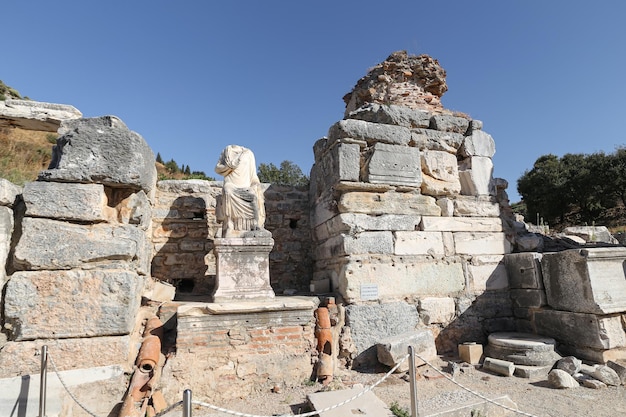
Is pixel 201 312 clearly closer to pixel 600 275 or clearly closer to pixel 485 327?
pixel 485 327

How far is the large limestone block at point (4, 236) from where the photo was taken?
103 inches

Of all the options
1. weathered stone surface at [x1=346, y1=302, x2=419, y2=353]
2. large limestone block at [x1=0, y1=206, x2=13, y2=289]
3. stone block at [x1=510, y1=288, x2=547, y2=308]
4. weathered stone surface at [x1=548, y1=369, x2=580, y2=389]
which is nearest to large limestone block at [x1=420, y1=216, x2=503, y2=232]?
stone block at [x1=510, y1=288, x2=547, y2=308]

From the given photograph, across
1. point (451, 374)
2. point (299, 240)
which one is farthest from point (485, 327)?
point (299, 240)

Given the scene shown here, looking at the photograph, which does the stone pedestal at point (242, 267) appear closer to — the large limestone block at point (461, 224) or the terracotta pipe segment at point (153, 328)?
the terracotta pipe segment at point (153, 328)

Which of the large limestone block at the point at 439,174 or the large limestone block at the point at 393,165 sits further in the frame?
the large limestone block at the point at 439,174

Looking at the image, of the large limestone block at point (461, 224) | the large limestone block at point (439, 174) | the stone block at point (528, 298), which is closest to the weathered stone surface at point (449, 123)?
the large limestone block at point (439, 174)

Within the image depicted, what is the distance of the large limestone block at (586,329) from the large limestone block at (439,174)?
6.36 ft

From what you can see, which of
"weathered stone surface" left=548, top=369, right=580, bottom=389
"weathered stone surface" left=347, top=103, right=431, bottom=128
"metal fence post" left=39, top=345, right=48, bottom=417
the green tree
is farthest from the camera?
the green tree

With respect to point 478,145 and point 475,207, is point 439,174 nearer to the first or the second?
point 475,207

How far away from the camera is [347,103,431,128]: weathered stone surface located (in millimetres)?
4719

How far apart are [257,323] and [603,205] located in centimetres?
2253

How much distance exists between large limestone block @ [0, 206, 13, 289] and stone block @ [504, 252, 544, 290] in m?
5.46

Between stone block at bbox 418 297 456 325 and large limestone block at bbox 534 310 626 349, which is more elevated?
stone block at bbox 418 297 456 325

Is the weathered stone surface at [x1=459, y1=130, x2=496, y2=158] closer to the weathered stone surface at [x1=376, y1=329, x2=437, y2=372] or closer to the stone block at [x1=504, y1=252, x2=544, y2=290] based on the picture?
the stone block at [x1=504, y1=252, x2=544, y2=290]
